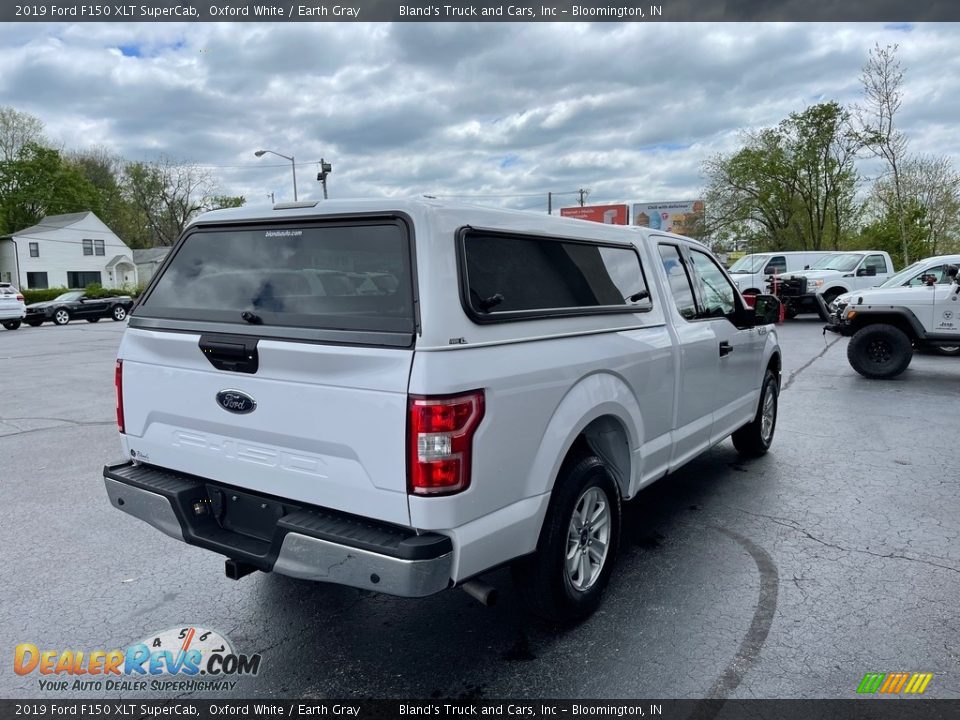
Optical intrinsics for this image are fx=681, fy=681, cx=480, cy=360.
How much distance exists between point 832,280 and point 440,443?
68.9 ft

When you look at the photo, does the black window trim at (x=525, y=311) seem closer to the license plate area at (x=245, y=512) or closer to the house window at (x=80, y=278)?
the license plate area at (x=245, y=512)

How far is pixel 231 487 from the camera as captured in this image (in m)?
2.98

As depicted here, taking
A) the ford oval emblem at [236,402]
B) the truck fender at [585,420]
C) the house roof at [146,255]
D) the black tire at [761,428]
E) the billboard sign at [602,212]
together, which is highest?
the billboard sign at [602,212]

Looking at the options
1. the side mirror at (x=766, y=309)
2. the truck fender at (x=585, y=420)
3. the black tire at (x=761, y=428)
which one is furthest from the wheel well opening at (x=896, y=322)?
the truck fender at (x=585, y=420)

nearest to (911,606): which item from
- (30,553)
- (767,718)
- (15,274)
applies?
(767,718)

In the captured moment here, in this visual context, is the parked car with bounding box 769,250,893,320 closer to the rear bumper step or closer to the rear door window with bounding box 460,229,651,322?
the rear door window with bounding box 460,229,651,322

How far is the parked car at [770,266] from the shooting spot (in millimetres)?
22672

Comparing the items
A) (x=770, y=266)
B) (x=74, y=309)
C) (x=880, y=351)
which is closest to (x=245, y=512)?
(x=880, y=351)

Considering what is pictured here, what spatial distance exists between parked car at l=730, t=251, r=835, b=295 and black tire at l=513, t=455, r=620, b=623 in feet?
66.4

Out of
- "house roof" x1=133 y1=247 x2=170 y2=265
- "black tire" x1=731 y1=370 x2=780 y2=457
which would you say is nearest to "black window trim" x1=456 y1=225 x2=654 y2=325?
"black tire" x1=731 y1=370 x2=780 y2=457

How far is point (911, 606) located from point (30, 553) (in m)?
4.98

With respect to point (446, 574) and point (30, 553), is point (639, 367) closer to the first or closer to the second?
point (446, 574)

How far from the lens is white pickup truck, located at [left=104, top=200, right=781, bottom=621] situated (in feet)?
8.05

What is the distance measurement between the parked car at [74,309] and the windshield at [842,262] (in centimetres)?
2480
